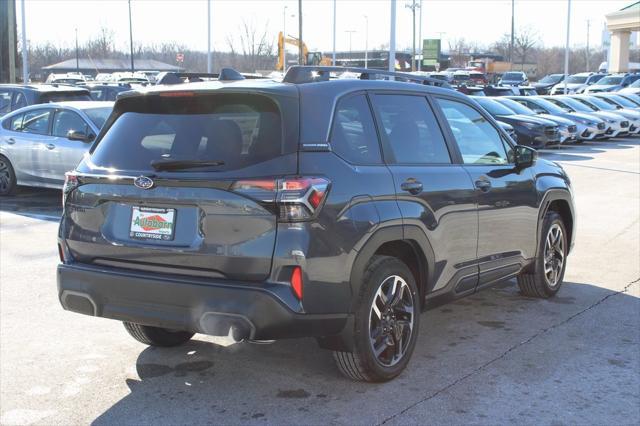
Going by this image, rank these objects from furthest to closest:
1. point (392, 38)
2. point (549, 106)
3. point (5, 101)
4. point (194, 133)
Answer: point (549, 106) < point (392, 38) < point (5, 101) < point (194, 133)

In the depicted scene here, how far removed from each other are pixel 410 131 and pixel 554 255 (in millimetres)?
2474

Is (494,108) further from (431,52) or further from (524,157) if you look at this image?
(431,52)

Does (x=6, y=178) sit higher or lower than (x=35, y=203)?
higher

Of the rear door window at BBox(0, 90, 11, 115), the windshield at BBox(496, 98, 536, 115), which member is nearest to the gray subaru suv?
the rear door window at BBox(0, 90, 11, 115)

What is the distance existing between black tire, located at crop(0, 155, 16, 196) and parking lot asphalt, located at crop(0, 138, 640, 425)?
6.21 meters

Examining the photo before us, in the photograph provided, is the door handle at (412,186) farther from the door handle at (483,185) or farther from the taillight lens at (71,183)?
the taillight lens at (71,183)

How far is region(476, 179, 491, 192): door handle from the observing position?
5691mm

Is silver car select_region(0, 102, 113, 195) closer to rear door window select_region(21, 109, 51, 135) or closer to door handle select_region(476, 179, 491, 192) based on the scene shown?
rear door window select_region(21, 109, 51, 135)

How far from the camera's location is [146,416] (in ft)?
14.3

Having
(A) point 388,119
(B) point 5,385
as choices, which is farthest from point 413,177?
(B) point 5,385

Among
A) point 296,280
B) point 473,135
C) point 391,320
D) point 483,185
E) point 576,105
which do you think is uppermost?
point 576,105

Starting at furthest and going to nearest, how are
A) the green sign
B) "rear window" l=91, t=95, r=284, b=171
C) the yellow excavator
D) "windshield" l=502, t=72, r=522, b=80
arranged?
the green sign, "windshield" l=502, t=72, r=522, b=80, the yellow excavator, "rear window" l=91, t=95, r=284, b=171

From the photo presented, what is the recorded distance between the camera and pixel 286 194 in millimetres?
4121

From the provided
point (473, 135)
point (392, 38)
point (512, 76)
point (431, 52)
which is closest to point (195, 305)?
point (473, 135)
